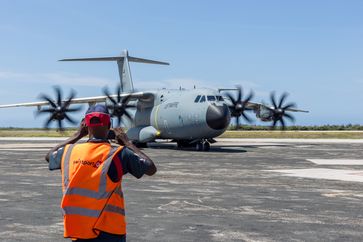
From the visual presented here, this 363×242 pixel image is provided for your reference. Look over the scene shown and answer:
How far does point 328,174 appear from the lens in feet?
57.2

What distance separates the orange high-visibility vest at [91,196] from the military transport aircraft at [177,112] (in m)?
24.1

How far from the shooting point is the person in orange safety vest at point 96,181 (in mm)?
3859

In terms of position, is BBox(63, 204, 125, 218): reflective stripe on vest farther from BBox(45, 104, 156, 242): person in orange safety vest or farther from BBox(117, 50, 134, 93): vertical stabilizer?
Answer: BBox(117, 50, 134, 93): vertical stabilizer

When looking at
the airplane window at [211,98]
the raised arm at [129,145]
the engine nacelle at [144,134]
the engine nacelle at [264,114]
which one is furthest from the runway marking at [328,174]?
the engine nacelle at [264,114]

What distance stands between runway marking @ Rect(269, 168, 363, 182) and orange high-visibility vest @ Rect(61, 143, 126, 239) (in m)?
13.3

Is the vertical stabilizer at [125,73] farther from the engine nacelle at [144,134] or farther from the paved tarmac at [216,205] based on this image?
the paved tarmac at [216,205]

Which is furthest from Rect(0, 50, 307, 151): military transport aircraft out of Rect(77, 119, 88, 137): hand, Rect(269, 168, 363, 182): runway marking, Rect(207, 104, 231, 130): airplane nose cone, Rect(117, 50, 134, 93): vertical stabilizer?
Rect(77, 119, 88, 137): hand

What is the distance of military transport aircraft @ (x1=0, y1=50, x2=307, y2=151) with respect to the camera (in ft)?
94.6

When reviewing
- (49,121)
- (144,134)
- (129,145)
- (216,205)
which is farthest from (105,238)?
(49,121)

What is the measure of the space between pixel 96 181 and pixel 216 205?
23.2 feet

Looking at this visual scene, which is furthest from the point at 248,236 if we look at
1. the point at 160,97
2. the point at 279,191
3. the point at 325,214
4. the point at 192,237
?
the point at 160,97

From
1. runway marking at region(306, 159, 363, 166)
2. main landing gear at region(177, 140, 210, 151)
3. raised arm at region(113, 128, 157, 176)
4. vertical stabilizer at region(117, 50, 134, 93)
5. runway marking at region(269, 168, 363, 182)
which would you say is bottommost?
main landing gear at region(177, 140, 210, 151)

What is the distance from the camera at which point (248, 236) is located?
7.76m

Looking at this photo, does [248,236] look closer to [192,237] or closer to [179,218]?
[192,237]
